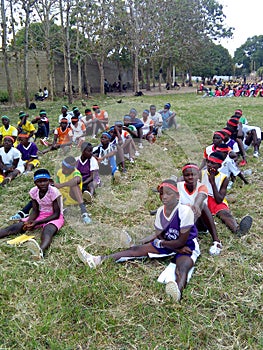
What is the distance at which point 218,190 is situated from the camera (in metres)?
4.55

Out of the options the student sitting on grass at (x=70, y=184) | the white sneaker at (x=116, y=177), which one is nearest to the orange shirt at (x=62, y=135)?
the white sneaker at (x=116, y=177)

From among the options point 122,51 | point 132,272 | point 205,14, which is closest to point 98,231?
point 132,272

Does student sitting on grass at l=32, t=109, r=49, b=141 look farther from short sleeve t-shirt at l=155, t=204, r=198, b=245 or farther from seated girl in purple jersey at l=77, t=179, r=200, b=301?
short sleeve t-shirt at l=155, t=204, r=198, b=245

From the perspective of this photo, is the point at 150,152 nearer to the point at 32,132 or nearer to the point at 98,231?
the point at 32,132

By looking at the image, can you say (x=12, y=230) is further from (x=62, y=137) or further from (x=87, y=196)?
(x=62, y=137)

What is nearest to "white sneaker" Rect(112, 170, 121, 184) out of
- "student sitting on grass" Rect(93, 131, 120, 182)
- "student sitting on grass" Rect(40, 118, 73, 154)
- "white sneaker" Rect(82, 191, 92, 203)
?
"student sitting on grass" Rect(93, 131, 120, 182)

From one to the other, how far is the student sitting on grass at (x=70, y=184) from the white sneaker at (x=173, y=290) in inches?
Answer: 86.6

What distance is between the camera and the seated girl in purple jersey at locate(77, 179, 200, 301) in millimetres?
3400

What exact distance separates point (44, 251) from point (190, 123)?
882cm

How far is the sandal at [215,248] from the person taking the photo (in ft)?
12.7

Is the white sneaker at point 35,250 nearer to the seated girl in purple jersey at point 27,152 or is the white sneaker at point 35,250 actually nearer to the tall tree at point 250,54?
the seated girl in purple jersey at point 27,152

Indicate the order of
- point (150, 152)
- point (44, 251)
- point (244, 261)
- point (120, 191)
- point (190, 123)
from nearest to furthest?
point (244, 261) < point (44, 251) < point (120, 191) < point (150, 152) < point (190, 123)

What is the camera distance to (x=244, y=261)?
12.3ft

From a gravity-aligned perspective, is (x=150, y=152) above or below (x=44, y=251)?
above
